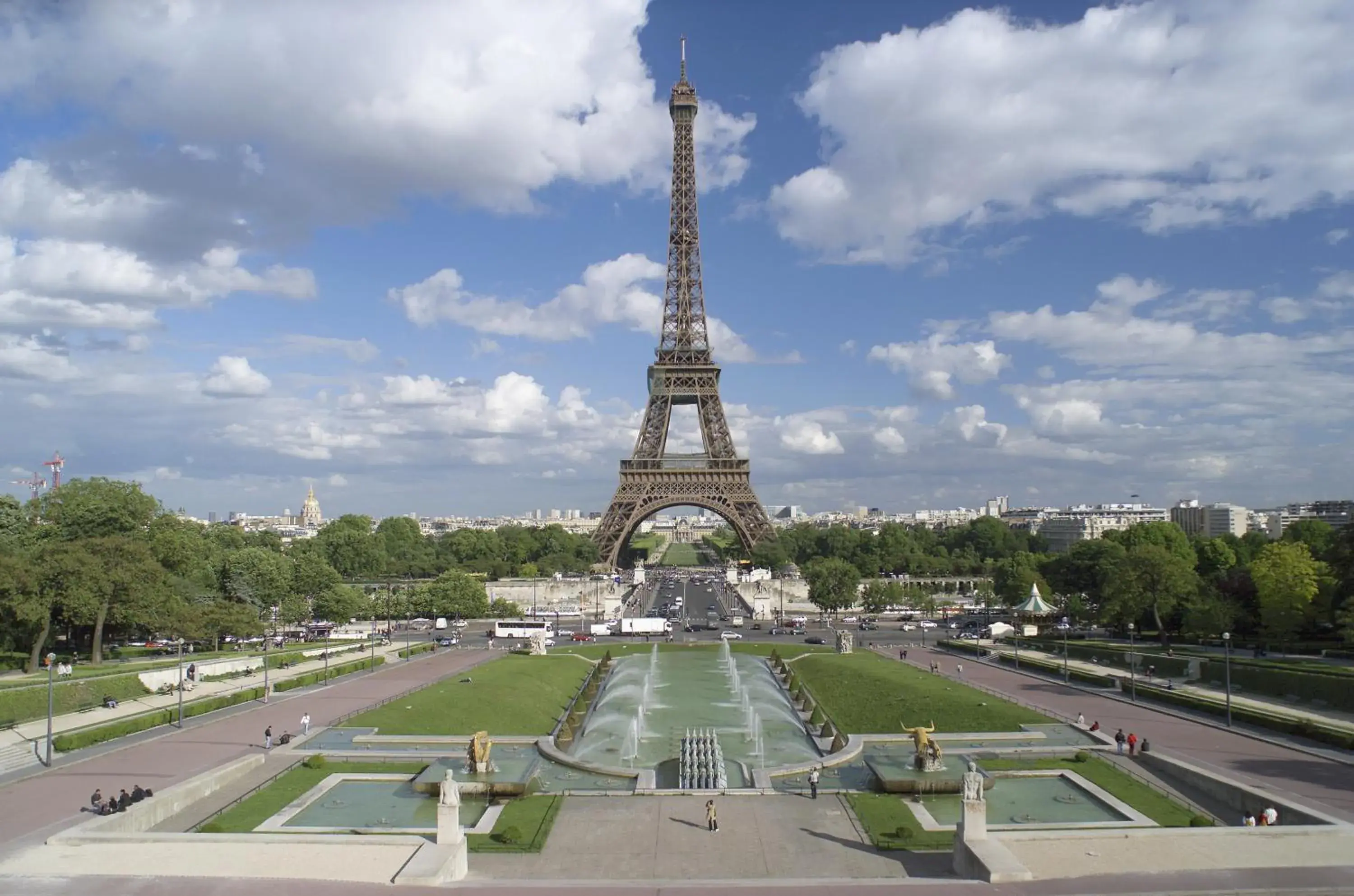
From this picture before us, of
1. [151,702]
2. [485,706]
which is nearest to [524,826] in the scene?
[485,706]

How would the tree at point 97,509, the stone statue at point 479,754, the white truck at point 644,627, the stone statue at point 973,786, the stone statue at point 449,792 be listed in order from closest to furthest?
the stone statue at point 973,786 → the stone statue at point 449,792 → the stone statue at point 479,754 → the tree at point 97,509 → the white truck at point 644,627

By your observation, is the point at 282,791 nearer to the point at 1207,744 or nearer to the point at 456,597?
the point at 1207,744

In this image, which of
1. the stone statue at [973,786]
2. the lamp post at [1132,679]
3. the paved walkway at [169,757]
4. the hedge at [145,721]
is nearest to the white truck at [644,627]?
the paved walkway at [169,757]

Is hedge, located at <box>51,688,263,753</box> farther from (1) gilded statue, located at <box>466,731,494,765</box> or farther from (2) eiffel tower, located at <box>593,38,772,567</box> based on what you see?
(2) eiffel tower, located at <box>593,38,772,567</box>

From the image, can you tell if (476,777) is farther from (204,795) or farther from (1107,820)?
(1107,820)

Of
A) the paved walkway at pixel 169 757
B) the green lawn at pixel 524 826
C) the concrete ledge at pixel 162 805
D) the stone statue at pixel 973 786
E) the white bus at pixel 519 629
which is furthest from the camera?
the white bus at pixel 519 629

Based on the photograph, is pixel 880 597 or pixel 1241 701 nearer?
pixel 1241 701

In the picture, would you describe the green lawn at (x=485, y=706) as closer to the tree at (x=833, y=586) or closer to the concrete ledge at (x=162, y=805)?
the concrete ledge at (x=162, y=805)
